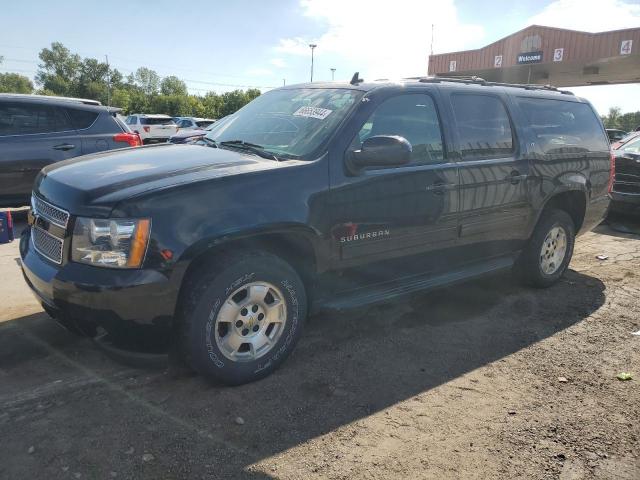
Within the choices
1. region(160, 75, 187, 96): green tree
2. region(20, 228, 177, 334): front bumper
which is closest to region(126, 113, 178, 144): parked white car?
region(20, 228, 177, 334): front bumper

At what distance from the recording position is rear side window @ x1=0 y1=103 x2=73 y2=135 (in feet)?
22.1

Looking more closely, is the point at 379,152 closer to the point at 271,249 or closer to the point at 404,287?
the point at 271,249

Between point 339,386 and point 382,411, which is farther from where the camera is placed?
point 339,386

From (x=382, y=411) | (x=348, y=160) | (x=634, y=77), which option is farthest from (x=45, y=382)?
(x=634, y=77)

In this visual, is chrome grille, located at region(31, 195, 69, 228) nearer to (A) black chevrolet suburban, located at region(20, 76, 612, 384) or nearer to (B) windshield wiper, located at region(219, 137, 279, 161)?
(A) black chevrolet suburban, located at region(20, 76, 612, 384)

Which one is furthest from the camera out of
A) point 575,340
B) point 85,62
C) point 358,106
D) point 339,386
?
point 85,62

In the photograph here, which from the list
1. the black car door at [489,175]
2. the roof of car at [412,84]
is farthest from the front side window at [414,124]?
the black car door at [489,175]

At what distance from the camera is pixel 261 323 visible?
3.11 m

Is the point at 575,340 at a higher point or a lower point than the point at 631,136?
lower

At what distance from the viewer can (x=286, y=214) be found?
2994 mm

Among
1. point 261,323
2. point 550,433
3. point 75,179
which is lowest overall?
point 550,433

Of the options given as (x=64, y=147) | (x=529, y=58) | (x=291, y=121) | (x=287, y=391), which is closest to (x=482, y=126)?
(x=291, y=121)

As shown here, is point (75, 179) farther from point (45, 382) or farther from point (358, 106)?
point (358, 106)

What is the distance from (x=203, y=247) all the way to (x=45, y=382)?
133 cm
